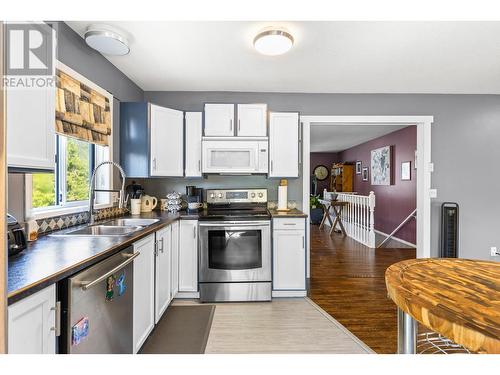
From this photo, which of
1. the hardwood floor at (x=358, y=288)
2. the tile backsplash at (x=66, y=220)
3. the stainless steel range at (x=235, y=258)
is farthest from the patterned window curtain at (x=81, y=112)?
the hardwood floor at (x=358, y=288)

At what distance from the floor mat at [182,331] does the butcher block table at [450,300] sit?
60.9 inches

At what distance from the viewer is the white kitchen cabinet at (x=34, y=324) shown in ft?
2.73

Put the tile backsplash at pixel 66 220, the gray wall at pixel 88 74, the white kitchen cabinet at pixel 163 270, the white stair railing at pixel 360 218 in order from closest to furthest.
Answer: the gray wall at pixel 88 74
the tile backsplash at pixel 66 220
the white kitchen cabinet at pixel 163 270
the white stair railing at pixel 360 218

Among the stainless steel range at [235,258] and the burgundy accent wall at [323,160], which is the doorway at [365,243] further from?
the burgundy accent wall at [323,160]

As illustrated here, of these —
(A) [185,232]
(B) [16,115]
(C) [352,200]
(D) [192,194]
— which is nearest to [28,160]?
(B) [16,115]

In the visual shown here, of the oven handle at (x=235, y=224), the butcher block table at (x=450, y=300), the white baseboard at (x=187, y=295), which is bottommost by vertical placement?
the white baseboard at (x=187, y=295)

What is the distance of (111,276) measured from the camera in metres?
1.41

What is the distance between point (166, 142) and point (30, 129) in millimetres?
1814

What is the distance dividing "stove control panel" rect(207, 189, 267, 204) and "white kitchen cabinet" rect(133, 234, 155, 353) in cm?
127

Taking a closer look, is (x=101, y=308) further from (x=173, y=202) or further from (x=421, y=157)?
(x=421, y=157)

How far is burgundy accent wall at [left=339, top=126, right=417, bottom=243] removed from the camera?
210 inches
